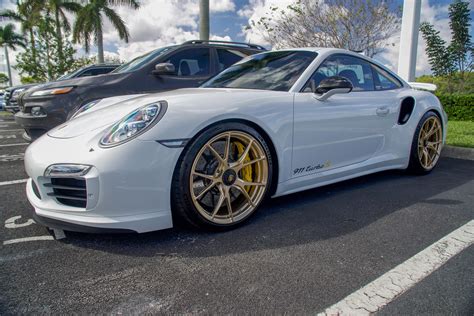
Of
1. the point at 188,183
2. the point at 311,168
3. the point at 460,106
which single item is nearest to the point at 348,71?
the point at 311,168

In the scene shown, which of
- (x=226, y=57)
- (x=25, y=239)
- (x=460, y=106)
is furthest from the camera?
(x=460, y=106)

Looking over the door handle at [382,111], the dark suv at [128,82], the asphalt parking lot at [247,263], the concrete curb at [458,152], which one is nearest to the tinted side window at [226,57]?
the dark suv at [128,82]

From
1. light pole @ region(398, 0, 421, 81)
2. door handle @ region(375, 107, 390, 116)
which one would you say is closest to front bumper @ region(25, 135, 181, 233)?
door handle @ region(375, 107, 390, 116)

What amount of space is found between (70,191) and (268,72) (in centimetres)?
185

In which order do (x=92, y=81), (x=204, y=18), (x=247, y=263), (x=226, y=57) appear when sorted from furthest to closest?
(x=204, y=18), (x=226, y=57), (x=92, y=81), (x=247, y=263)

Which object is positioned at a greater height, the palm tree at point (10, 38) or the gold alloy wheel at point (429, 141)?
the palm tree at point (10, 38)

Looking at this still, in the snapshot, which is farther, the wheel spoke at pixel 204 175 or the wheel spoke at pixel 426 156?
the wheel spoke at pixel 426 156

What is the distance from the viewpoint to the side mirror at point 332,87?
2.65 metres

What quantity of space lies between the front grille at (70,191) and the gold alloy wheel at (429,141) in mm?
3448

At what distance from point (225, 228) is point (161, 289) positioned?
72cm

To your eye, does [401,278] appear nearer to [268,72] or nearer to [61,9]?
[268,72]

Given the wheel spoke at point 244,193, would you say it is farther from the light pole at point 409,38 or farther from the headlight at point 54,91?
the light pole at point 409,38

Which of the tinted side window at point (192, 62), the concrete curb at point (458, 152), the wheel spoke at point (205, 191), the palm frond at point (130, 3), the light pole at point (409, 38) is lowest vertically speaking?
the concrete curb at point (458, 152)

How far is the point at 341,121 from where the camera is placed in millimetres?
2891
